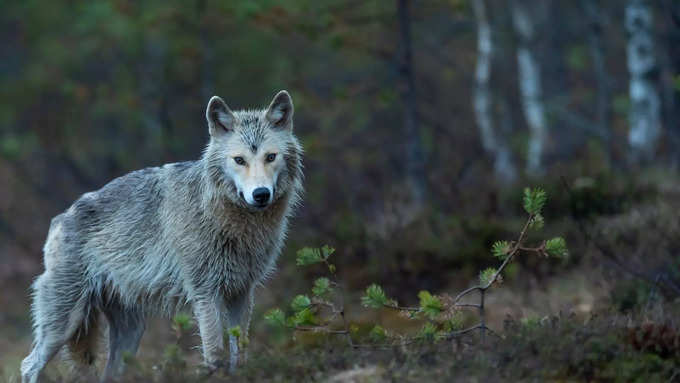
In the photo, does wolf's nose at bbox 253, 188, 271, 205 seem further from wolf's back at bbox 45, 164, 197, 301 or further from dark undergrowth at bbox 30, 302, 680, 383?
dark undergrowth at bbox 30, 302, 680, 383

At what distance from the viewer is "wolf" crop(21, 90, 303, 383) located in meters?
6.74

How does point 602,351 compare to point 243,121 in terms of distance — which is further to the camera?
point 243,121

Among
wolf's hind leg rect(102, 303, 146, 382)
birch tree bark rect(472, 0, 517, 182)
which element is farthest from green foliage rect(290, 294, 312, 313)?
birch tree bark rect(472, 0, 517, 182)

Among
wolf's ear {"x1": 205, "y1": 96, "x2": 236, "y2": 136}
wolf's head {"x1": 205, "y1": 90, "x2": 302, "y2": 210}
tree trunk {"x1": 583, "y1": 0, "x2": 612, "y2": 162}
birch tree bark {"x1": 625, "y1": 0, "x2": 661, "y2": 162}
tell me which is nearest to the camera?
wolf's head {"x1": 205, "y1": 90, "x2": 302, "y2": 210}

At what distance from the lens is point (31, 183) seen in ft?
60.3

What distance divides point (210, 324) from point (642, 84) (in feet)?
35.2

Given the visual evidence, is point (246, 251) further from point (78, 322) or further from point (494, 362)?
point (494, 362)

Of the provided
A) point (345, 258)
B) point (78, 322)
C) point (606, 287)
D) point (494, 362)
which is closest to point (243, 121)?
point (78, 322)

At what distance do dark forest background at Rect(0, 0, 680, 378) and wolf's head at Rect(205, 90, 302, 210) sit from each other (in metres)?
2.59

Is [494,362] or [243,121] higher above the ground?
[243,121]

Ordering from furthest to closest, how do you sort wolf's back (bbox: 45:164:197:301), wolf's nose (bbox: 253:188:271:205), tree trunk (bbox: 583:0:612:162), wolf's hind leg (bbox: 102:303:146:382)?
1. tree trunk (bbox: 583:0:612:162)
2. wolf's hind leg (bbox: 102:303:146:382)
3. wolf's back (bbox: 45:164:197:301)
4. wolf's nose (bbox: 253:188:271:205)

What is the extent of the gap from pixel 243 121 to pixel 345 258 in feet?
18.5

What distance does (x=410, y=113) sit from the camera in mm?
13289

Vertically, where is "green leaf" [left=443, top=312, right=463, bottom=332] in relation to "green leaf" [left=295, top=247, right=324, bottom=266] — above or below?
below
